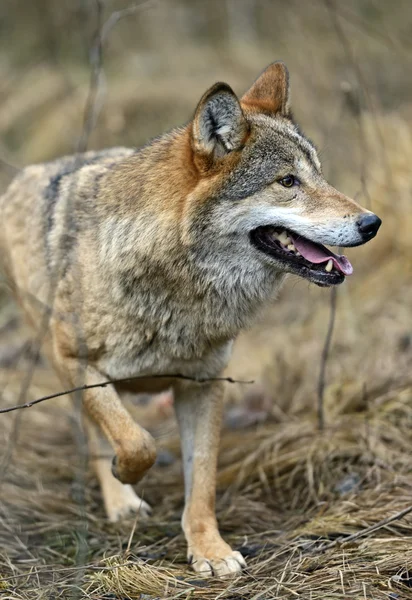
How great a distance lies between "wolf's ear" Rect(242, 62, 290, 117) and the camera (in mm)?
4820

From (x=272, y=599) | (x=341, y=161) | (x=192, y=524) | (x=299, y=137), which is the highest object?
(x=299, y=137)

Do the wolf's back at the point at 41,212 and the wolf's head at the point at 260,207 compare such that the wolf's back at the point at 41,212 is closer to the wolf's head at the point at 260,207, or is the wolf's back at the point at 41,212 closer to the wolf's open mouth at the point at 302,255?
the wolf's head at the point at 260,207

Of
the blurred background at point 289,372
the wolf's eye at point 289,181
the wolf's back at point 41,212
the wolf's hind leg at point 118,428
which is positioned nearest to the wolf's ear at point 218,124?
the wolf's eye at point 289,181

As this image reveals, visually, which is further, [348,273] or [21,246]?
[21,246]

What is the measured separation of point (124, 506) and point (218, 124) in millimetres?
2607

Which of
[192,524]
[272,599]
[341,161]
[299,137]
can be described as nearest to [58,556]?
[192,524]

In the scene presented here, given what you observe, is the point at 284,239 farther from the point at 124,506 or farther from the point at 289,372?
the point at 289,372

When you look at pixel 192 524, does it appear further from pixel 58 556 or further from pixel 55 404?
pixel 55 404

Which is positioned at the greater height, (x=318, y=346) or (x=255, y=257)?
(x=255, y=257)

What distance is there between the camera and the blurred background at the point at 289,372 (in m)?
4.61

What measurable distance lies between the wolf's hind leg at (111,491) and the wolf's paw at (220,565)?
84 centimetres

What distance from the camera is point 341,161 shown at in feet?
32.7

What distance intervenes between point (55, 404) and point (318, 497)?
3125 mm

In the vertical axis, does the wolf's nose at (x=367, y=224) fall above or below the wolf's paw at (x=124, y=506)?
above
